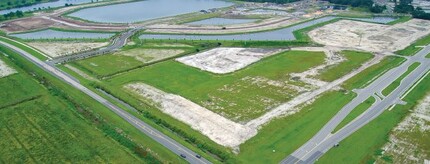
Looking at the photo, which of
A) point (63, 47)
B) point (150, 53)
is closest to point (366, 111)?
point (150, 53)

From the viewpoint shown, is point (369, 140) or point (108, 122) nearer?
point (369, 140)

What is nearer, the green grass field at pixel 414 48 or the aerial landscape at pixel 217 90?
the aerial landscape at pixel 217 90

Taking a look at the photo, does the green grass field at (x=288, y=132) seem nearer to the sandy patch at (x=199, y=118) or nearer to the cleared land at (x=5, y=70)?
the sandy patch at (x=199, y=118)

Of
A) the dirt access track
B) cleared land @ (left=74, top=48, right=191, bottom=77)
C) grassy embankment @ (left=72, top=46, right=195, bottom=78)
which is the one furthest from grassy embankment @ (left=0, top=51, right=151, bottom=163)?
the dirt access track

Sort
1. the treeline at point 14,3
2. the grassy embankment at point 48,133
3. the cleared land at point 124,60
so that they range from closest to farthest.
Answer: the grassy embankment at point 48,133 < the cleared land at point 124,60 < the treeline at point 14,3

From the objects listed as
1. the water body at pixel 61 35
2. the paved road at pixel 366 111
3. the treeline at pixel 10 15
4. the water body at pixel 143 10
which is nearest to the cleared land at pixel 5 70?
the water body at pixel 61 35

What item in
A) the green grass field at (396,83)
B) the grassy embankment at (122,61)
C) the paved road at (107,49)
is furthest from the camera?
the paved road at (107,49)

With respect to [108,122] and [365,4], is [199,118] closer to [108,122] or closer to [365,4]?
[108,122]

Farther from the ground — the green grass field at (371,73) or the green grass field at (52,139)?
the green grass field at (371,73)
